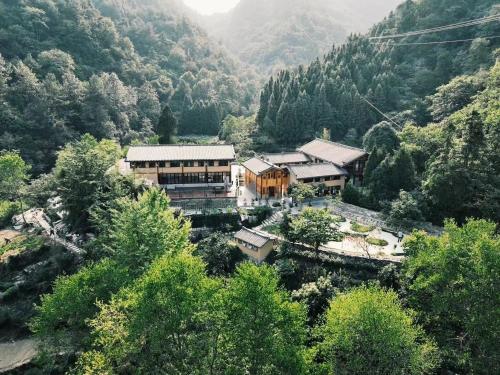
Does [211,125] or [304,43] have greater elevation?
[304,43]

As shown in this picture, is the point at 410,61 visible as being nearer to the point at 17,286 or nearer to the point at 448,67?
the point at 448,67

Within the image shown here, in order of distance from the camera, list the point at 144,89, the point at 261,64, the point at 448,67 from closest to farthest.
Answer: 1. the point at 448,67
2. the point at 144,89
3. the point at 261,64

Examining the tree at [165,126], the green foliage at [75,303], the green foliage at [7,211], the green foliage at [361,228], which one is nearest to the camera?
the green foliage at [75,303]

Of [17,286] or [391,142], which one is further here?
[391,142]

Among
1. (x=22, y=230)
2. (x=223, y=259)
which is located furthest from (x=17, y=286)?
(x=223, y=259)

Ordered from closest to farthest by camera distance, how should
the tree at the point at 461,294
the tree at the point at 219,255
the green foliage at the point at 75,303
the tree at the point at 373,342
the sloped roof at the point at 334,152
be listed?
1. the tree at the point at 373,342
2. the tree at the point at 461,294
3. the green foliage at the point at 75,303
4. the tree at the point at 219,255
5. the sloped roof at the point at 334,152

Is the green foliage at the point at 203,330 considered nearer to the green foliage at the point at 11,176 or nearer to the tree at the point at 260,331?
the tree at the point at 260,331

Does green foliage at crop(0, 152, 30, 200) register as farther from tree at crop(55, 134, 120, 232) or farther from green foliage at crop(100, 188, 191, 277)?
green foliage at crop(100, 188, 191, 277)

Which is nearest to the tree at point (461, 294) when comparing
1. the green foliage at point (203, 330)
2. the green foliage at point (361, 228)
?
the green foliage at point (203, 330)

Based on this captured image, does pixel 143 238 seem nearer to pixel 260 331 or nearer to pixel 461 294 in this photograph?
pixel 260 331
